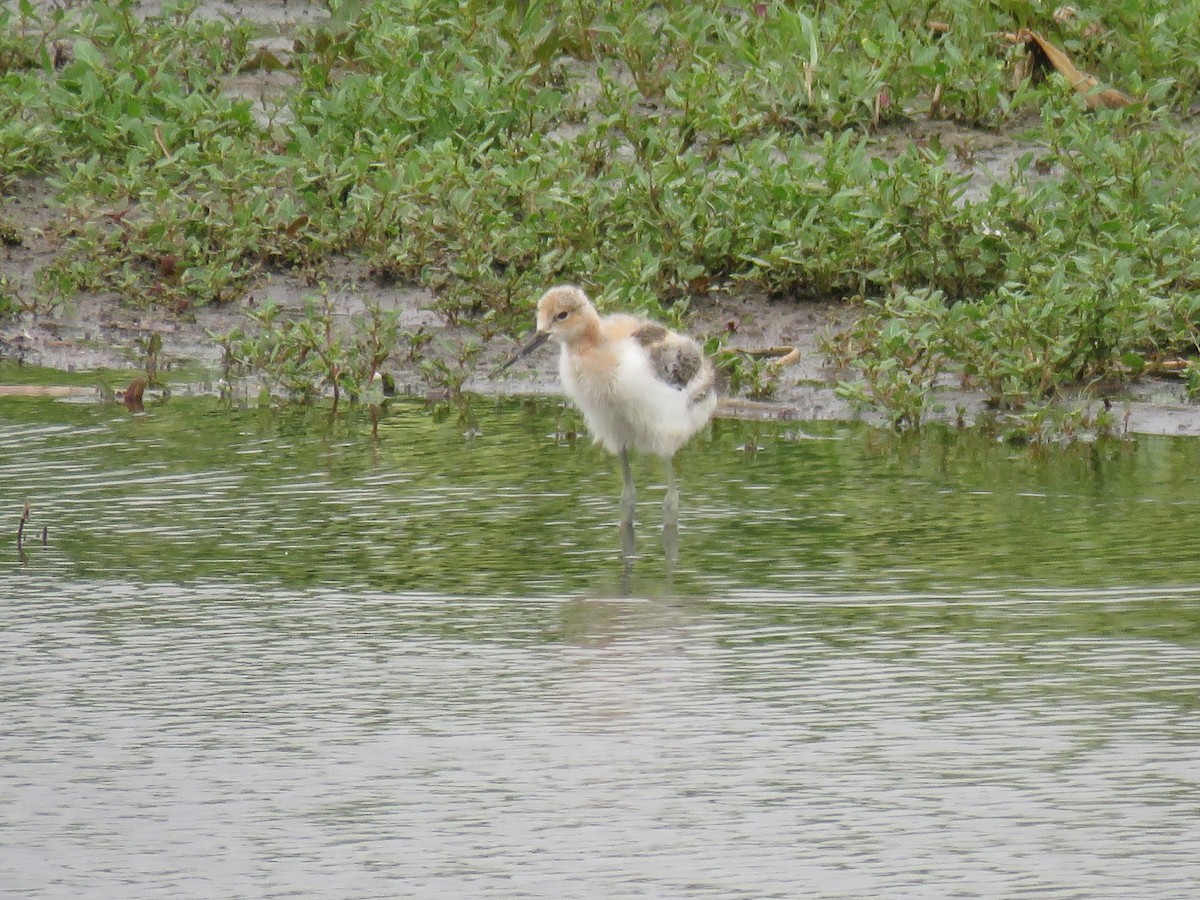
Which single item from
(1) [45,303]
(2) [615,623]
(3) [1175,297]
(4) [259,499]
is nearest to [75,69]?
(1) [45,303]

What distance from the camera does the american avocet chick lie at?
694cm

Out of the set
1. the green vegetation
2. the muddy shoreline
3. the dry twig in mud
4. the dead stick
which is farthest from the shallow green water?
the dry twig in mud

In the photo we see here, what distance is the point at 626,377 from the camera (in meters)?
6.96

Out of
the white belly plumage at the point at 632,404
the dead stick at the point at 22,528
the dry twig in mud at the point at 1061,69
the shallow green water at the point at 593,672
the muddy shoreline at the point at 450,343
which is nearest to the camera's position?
the shallow green water at the point at 593,672

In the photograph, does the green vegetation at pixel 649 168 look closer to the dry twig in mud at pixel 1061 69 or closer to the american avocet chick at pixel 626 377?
the dry twig in mud at pixel 1061 69

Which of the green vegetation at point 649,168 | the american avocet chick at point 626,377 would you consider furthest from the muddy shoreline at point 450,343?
Answer: the american avocet chick at point 626,377

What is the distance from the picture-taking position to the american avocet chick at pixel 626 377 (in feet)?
22.8

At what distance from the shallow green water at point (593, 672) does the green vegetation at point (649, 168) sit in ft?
3.36

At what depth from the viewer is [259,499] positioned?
22.7 feet

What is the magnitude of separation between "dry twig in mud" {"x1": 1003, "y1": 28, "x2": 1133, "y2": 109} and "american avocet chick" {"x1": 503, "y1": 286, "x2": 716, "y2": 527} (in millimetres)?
4080

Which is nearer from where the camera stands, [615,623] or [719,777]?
[719,777]

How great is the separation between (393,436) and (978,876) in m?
4.37

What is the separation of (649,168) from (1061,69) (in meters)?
2.34

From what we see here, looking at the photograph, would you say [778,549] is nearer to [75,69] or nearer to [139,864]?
[139,864]
